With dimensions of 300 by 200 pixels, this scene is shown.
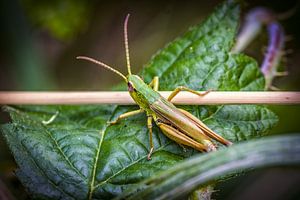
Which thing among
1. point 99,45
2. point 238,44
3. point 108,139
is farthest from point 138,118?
point 99,45

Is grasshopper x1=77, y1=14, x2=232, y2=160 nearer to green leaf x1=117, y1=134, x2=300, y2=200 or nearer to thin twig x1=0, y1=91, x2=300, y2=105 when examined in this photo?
thin twig x1=0, y1=91, x2=300, y2=105

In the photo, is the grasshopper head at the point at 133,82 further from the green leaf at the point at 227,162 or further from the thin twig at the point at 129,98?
the green leaf at the point at 227,162

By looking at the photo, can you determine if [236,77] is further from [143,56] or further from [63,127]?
[143,56]

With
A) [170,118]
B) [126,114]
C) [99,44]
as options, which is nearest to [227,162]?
[170,118]

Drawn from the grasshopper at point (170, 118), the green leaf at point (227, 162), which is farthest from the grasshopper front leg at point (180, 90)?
the green leaf at point (227, 162)

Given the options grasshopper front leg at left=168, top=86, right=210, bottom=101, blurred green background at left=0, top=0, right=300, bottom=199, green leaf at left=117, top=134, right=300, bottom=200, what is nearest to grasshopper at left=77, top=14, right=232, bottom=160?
grasshopper front leg at left=168, top=86, right=210, bottom=101

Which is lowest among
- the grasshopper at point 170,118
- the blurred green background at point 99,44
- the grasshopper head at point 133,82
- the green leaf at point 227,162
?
the green leaf at point 227,162
